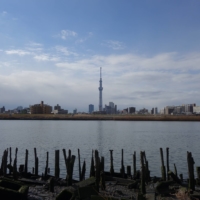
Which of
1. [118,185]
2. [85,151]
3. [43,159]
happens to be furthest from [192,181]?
[85,151]

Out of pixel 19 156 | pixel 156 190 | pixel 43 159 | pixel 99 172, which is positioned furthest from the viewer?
pixel 19 156

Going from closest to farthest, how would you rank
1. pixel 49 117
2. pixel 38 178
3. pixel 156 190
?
pixel 156 190, pixel 38 178, pixel 49 117

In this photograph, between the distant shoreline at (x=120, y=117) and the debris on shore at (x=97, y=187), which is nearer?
the debris on shore at (x=97, y=187)

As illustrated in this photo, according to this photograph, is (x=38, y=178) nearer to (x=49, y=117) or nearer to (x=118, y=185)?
(x=118, y=185)

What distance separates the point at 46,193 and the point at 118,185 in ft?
16.8

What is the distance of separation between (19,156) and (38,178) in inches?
525

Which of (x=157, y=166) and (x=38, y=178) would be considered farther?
(x=157, y=166)

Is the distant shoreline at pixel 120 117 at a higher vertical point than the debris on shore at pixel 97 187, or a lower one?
higher

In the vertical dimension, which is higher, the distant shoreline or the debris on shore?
the distant shoreline

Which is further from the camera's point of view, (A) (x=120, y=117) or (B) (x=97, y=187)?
(A) (x=120, y=117)

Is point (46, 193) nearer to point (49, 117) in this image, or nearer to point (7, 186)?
point (7, 186)

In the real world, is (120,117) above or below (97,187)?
above

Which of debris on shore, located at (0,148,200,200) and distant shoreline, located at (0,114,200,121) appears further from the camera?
distant shoreline, located at (0,114,200,121)

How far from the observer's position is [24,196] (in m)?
16.1
